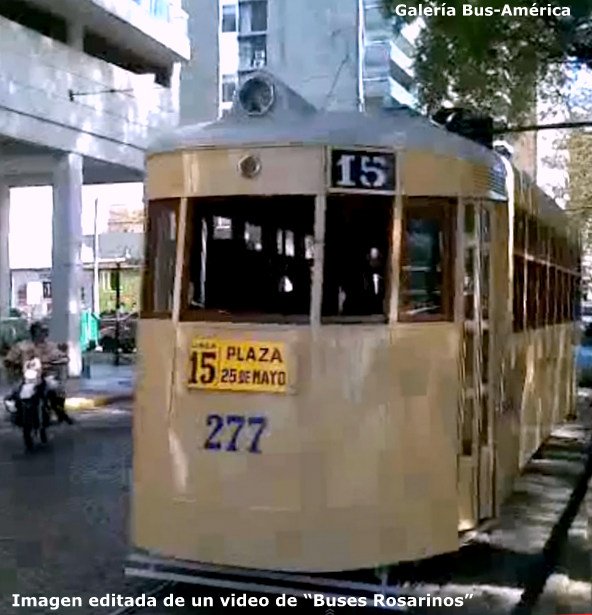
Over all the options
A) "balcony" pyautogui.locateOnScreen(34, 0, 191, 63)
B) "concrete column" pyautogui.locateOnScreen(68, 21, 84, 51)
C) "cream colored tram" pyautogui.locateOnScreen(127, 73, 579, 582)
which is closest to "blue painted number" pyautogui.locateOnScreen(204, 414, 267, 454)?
"cream colored tram" pyautogui.locateOnScreen(127, 73, 579, 582)

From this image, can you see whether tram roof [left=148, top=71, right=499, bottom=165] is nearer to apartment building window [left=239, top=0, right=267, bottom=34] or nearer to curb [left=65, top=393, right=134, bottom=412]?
curb [left=65, top=393, right=134, bottom=412]

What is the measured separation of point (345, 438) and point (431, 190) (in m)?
1.36

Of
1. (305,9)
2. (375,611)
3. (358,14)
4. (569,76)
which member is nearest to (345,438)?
(375,611)

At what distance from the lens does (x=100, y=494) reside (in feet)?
31.4

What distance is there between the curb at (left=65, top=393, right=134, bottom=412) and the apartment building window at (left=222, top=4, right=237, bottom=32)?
37454 millimetres

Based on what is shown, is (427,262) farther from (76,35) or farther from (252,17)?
(252,17)

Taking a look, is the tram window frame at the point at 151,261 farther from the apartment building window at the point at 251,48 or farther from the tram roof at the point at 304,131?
the apartment building window at the point at 251,48

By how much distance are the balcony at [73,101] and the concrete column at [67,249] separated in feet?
1.86

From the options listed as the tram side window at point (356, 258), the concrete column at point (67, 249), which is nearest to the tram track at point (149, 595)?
the tram side window at point (356, 258)

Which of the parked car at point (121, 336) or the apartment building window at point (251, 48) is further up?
the apartment building window at point (251, 48)

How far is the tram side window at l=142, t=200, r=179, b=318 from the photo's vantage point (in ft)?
19.2

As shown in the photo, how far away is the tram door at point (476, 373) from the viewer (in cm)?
609

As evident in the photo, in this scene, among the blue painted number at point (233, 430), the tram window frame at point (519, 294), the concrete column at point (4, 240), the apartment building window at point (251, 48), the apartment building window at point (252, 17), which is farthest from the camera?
the apartment building window at point (252, 17)

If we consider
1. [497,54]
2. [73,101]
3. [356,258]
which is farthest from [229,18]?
[356,258]
